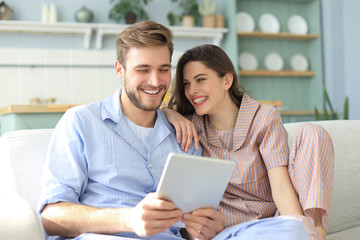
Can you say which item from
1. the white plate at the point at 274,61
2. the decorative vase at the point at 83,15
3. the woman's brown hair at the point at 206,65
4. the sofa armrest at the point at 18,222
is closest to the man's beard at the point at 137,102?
the woman's brown hair at the point at 206,65

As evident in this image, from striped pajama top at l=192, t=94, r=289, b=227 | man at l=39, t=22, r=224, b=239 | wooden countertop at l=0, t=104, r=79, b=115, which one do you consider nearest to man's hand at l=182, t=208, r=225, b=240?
man at l=39, t=22, r=224, b=239

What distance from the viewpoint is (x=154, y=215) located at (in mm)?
1233

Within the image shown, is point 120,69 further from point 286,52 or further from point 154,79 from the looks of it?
point 286,52

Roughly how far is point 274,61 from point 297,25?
585 millimetres

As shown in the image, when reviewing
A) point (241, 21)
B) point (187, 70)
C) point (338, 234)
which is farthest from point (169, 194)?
point (241, 21)

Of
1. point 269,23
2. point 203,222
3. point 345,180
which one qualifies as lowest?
point 345,180

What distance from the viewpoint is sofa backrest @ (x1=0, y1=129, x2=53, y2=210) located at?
1.61 m

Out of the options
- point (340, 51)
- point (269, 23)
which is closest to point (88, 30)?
point (269, 23)

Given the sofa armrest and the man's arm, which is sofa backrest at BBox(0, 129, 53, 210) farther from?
the sofa armrest

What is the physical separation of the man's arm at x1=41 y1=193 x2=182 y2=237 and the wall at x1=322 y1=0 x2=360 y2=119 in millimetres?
4699

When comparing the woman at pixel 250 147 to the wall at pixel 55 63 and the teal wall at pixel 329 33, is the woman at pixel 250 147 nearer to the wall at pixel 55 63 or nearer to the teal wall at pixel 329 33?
the wall at pixel 55 63

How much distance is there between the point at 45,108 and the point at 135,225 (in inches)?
61.7

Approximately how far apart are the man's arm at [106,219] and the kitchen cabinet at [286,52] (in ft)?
14.0

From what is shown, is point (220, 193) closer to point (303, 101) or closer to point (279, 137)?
point (279, 137)
